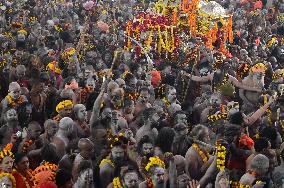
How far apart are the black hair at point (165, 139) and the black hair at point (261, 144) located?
1.19 m

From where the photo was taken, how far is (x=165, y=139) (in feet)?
22.7

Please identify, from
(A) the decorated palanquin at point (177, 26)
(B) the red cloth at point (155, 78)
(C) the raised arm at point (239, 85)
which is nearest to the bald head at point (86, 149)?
(B) the red cloth at point (155, 78)

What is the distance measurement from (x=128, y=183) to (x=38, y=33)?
8096 mm

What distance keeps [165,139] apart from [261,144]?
1340 mm

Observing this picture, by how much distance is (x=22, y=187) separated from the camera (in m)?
5.86

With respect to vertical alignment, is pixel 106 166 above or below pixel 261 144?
below

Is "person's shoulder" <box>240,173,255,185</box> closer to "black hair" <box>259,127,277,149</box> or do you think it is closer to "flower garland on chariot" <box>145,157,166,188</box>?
"flower garland on chariot" <box>145,157,166,188</box>

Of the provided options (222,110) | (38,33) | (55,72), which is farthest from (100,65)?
(222,110)

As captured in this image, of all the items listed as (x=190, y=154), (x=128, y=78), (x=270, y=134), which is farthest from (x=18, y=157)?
(x=128, y=78)

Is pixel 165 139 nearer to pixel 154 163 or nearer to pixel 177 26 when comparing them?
pixel 154 163

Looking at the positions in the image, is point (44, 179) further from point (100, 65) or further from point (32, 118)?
point (100, 65)

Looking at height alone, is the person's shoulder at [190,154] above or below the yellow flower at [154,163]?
below

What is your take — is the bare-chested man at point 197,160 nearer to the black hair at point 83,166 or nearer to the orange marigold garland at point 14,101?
the black hair at point 83,166

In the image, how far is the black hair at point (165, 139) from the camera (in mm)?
6859
